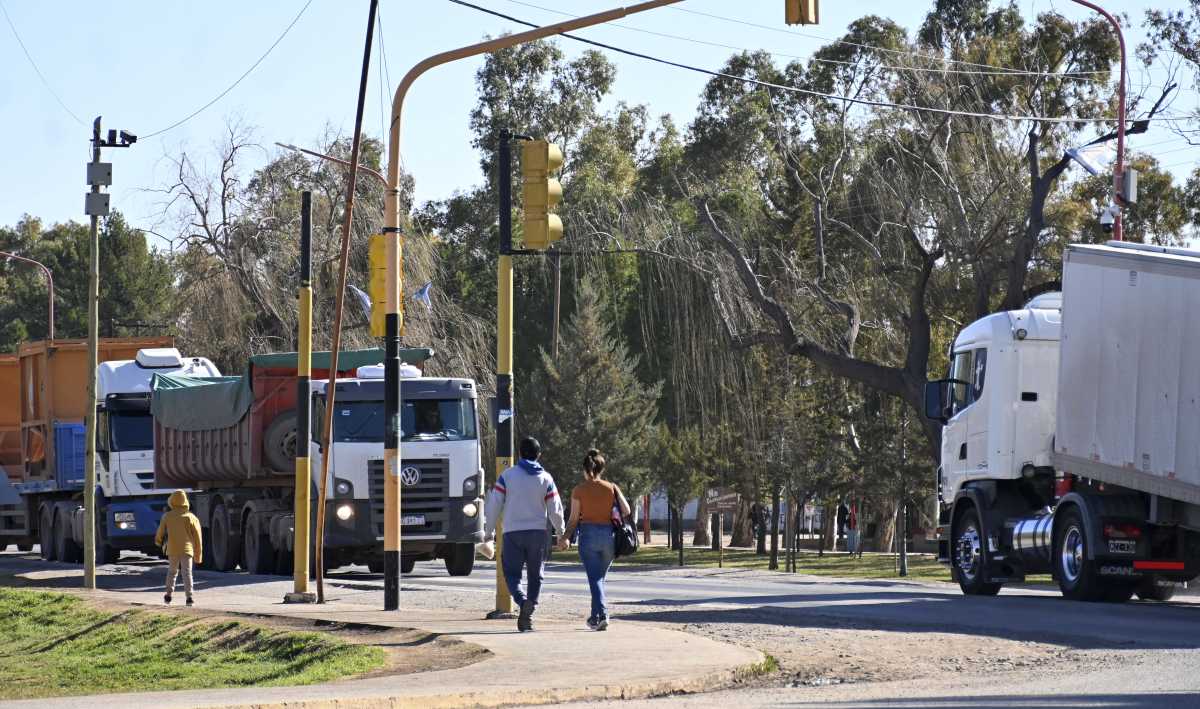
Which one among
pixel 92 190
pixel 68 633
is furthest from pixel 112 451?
pixel 68 633

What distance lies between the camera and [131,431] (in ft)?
112

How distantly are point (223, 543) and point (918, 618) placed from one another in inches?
643

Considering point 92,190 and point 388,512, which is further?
point 92,190

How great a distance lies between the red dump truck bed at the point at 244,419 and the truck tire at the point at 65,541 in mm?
5203

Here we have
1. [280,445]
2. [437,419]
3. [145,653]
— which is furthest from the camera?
[280,445]

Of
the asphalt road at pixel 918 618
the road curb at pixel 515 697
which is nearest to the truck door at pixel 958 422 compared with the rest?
the asphalt road at pixel 918 618

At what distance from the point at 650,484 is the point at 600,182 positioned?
18.5 metres

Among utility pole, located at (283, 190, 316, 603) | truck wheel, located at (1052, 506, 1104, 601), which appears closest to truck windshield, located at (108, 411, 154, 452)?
utility pole, located at (283, 190, 316, 603)

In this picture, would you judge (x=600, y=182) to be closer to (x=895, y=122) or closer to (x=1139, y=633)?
(x=895, y=122)

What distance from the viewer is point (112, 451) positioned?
34.0 metres

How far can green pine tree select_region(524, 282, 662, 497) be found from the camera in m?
54.2

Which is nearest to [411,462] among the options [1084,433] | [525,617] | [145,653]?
[145,653]

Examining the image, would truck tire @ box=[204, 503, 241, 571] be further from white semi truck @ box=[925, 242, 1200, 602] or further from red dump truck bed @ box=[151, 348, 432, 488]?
white semi truck @ box=[925, 242, 1200, 602]

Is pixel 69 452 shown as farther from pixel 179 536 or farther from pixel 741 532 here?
pixel 741 532
